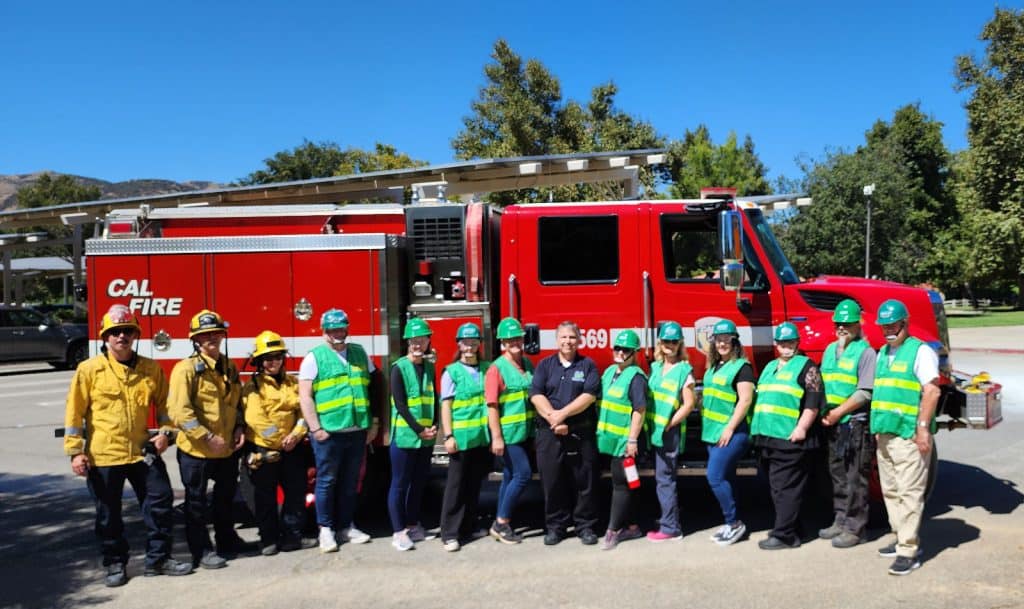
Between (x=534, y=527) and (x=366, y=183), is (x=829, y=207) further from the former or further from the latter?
(x=534, y=527)

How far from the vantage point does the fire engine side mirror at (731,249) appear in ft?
20.5

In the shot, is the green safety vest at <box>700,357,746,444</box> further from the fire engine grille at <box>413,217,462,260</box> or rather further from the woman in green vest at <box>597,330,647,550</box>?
the fire engine grille at <box>413,217,462,260</box>

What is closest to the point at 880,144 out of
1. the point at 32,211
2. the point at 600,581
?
the point at 32,211

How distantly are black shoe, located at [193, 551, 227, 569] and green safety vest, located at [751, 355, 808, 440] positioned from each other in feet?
13.0

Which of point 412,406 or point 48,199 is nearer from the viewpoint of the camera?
point 412,406

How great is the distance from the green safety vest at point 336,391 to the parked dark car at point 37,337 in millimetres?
17804

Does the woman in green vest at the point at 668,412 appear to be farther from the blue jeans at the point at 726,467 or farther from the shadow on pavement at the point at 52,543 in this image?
the shadow on pavement at the point at 52,543

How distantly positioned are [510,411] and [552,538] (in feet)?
3.36

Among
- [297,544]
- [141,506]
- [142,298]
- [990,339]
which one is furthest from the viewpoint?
[990,339]

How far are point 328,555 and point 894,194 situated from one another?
3759cm

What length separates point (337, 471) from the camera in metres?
6.11

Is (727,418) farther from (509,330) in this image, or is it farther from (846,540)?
(509,330)

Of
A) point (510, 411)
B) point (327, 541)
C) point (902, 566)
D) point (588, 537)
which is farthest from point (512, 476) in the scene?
point (902, 566)

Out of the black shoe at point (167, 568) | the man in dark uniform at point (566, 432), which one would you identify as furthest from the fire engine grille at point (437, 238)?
the black shoe at point (167, 568)
